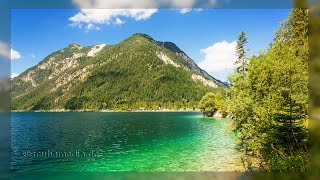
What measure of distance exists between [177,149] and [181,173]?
45.1 ft

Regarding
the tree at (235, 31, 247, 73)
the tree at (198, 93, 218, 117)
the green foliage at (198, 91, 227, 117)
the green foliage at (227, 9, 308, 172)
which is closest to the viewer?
the green foliage at (227, 9, 308, 172)

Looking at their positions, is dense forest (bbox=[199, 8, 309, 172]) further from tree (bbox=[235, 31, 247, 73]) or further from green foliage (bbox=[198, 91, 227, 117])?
green foliage (bbox=[198, 91, 227, 117])

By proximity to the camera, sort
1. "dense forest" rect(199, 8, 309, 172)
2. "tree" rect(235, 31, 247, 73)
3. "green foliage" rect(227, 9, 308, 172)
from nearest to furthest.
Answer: "dense forest" rect(199, 8, 309, 172) < "green foliage" rect(227, 9, 308, 172) < "tree" rect(235, 31, 247, 73)

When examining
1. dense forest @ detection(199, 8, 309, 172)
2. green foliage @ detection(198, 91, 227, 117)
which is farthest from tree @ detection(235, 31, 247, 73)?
green foliage @ detection(198, 91, 227, 117)

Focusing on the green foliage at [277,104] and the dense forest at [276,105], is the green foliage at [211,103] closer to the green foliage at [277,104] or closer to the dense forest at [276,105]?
the dense forest at [276,105]

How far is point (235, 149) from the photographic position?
1280 inches

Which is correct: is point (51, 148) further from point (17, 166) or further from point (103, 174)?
point (103, 174)

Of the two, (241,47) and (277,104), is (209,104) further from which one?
(277,104)

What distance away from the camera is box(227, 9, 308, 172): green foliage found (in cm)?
1694

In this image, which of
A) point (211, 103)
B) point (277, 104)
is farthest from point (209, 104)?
point (277, 104)

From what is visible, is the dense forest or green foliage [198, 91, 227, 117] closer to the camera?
the dense forest

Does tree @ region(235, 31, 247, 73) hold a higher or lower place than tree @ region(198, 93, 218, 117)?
higher

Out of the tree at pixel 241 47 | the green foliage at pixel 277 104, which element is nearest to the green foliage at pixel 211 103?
the tree at pixel 241 47

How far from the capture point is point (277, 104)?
18.4 m
